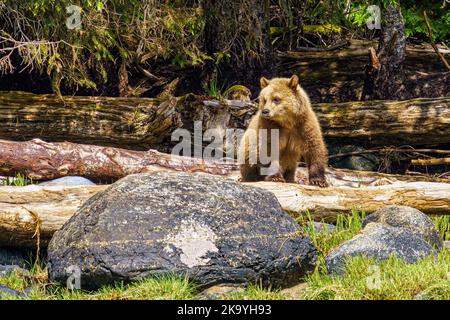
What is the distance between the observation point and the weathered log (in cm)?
845

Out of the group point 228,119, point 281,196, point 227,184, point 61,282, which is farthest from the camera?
point 228,119

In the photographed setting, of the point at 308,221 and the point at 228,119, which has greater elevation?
the point at 228,119

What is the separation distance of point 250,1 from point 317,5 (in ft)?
4.16

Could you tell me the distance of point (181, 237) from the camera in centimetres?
551

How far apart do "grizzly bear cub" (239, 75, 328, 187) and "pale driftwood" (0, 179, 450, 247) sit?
60 centimetres

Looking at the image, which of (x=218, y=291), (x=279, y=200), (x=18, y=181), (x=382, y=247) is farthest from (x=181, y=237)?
(x=18, y=181)

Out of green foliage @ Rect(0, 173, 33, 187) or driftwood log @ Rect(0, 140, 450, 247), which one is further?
green foliage @ Rect(0, 173, 33, 187)

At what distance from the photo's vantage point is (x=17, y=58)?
36.2ft

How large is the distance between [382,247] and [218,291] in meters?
1.49

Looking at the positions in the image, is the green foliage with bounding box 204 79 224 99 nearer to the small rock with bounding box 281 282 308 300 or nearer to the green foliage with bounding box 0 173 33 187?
the green foliage with bounding box 0 173 33 187

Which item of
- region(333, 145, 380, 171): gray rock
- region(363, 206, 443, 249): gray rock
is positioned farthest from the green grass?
region(333, 145, 380, 171): gray rock

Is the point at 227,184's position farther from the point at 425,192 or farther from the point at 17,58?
the point at 17,58

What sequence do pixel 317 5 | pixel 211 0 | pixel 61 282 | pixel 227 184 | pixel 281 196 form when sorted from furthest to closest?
pixel 317 5, pixel 211 0, pixel 281 196, pixel 227 184, pixel 61 282

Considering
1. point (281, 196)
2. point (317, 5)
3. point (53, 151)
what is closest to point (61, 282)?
point (281, 196)
